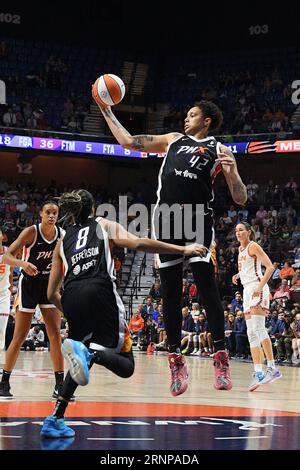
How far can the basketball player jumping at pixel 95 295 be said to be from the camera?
538 centimetres

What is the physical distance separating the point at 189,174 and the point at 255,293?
4.57 metres

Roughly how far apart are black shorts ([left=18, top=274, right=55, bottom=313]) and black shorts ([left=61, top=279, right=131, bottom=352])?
2585 millimetres

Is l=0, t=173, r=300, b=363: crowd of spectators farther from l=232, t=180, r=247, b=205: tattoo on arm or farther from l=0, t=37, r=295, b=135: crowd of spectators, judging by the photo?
l=232, t=180, r=247, b=205: tattoo on arm

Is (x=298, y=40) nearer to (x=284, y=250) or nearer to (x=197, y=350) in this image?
(x=284, y=250)

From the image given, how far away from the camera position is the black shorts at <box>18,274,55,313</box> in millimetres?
8109

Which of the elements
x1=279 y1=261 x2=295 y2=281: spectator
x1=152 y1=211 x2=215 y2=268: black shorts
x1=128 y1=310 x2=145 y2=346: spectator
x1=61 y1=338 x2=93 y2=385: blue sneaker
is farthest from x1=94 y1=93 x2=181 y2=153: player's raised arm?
x1=128 y1=310 x2=145 y2=346: spectator

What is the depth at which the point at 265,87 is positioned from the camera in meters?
29.5

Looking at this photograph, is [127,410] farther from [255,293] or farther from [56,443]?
[255,293]

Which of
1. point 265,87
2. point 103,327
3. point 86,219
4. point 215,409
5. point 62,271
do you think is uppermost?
point 265,87

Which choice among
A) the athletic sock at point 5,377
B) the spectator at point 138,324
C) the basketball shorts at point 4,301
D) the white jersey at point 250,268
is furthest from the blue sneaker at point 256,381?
the spectator at point 138,324

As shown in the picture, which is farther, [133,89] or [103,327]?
[133,89]

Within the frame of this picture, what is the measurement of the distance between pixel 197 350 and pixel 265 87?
14.1 meters
